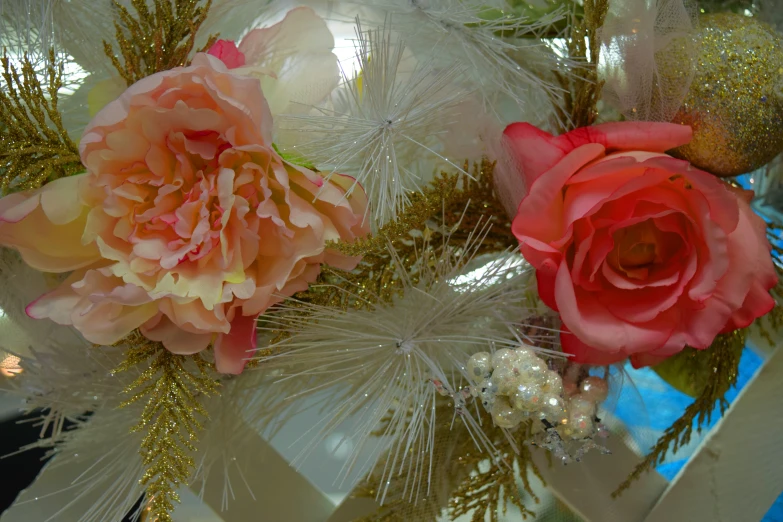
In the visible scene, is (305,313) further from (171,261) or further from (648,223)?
(648,223)

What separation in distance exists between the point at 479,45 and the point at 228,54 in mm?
159

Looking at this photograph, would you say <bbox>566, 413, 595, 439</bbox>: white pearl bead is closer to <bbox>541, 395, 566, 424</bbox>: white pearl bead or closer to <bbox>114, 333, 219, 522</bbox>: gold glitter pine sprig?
<bbox>541, 395, 566, 424</bbox>: white pearl bead

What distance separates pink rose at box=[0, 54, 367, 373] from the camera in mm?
321

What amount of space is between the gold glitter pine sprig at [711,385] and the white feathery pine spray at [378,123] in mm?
239

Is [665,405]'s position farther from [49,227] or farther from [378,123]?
[49,227]

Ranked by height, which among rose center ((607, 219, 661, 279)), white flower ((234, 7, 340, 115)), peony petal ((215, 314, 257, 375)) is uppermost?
white flower ((234, 7, 340, 115))

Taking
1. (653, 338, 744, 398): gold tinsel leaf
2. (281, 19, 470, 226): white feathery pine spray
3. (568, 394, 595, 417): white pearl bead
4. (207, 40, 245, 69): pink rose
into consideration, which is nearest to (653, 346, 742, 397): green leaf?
(653, 338, 744, 398): gold tinsel leaf

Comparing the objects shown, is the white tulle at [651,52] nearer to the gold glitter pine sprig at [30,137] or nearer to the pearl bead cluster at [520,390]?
the pearl bead cluster at [520,390]

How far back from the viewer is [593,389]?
1.34 feet

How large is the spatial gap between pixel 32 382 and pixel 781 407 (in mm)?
527

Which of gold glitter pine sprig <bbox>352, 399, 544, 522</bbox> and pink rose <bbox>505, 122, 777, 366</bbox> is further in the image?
gold glitter pine sprig <bbox>352, 399, 544, 522</bbox>

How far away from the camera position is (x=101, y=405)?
44cm

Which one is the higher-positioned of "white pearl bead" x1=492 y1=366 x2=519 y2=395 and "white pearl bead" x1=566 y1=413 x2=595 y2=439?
"white pearl bead" x1=492 y1=366 x2=519 y2=395

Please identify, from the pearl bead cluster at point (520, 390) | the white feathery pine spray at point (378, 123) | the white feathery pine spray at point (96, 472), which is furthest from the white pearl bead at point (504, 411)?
the white feathery pine spray at point (96, 472)
